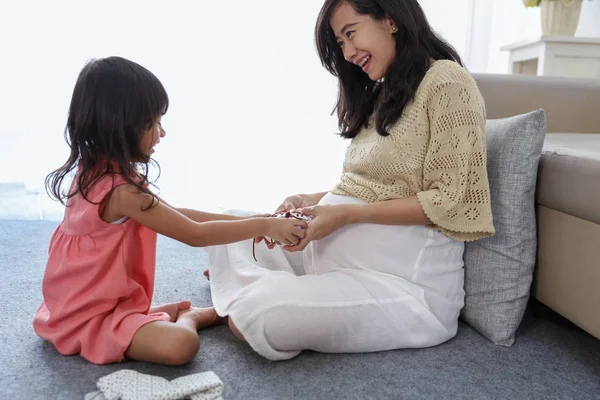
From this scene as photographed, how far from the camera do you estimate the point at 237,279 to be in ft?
3.71

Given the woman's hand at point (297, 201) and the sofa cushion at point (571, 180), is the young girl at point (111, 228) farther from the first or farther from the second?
the sofa cushion at point (571, 180)

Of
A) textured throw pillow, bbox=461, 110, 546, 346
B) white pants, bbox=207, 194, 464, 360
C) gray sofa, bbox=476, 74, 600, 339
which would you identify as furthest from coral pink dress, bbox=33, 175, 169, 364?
gray sofa, bbox=476, 74, 600, 339

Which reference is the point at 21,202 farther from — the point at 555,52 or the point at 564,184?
the point at 555,52

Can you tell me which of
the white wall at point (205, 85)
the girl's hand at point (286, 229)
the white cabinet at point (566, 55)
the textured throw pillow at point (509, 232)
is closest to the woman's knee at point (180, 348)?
the girl's hand at point (286, 229)

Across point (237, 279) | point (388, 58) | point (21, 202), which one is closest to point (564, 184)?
point (388, 58)

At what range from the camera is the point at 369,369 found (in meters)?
0.96

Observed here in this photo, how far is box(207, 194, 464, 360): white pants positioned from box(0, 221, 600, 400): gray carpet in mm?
39

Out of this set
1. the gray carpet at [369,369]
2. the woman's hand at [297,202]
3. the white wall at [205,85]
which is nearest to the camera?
the gray carpet at [369,369]

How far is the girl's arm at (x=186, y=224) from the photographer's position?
0.96 metres

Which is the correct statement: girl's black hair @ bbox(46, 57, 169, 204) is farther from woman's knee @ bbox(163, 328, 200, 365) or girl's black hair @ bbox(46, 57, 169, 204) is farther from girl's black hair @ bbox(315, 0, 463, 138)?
girl's black hair @ bbox(315, 0, 463, 138)

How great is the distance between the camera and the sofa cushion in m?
0.95

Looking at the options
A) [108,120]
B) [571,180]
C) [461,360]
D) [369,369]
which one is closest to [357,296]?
[369,369]

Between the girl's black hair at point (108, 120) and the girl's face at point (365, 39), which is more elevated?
the girl's face at point (365, 39)

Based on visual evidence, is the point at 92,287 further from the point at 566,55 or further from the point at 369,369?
the point at 566,55
